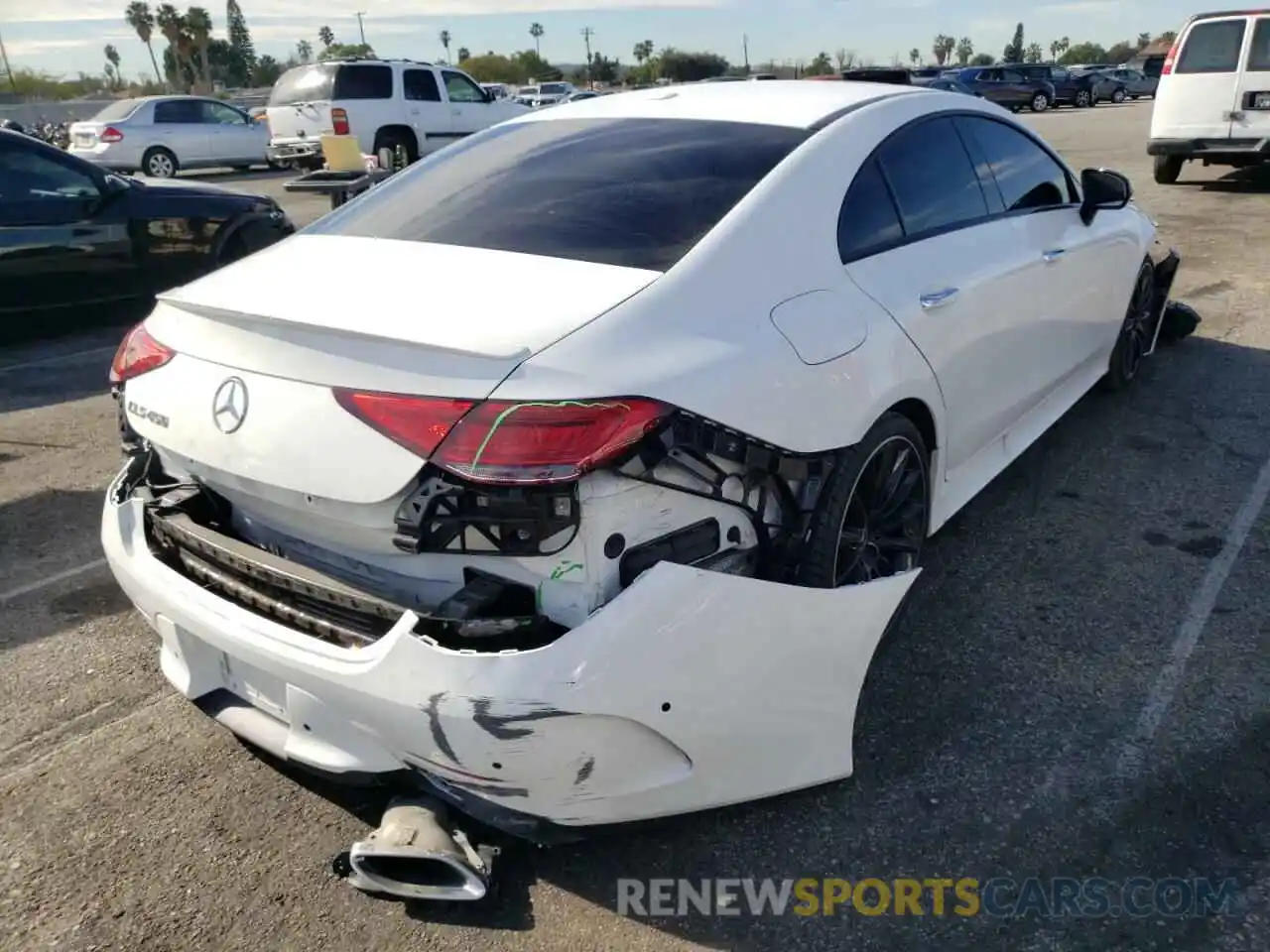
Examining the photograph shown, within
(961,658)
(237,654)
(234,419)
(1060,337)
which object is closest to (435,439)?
(234,419)

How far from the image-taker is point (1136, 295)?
18.1ft

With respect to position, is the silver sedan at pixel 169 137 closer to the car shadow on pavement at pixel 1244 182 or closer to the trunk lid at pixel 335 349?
the car shadow on pavement at pixel 1244 182

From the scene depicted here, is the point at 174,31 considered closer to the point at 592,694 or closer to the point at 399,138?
the point at 399,138

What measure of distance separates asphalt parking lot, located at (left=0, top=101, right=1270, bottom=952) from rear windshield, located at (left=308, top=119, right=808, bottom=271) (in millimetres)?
1126

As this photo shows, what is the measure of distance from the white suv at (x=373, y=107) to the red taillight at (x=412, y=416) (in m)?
16.5

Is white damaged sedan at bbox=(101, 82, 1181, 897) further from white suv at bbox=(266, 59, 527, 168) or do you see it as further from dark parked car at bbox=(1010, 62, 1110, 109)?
dark parked car at bbox=(1010, 62, 1110, 109)

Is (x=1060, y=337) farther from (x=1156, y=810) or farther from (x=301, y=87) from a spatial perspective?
(x=301, y=87)

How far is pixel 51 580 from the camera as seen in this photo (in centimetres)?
402

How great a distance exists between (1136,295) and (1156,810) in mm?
3651

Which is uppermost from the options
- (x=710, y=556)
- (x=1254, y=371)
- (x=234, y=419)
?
(x=234, y=419)

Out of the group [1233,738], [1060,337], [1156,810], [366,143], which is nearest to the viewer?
[1156,810]

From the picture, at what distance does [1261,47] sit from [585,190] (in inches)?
496

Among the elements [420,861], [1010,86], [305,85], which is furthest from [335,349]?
[1010,86]

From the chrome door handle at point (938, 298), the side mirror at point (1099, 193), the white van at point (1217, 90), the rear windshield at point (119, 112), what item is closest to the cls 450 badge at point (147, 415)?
the chrome door handle at point (938, 298)
